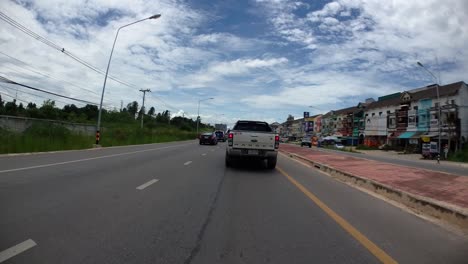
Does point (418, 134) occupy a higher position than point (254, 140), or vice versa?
point (418, 134)

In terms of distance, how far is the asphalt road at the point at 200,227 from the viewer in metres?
4.31

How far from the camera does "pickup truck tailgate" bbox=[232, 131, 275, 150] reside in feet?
48.1

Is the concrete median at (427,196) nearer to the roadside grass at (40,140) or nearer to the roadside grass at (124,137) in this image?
the roadside grass at (40,140)

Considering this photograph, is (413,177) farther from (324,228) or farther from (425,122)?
(425,122)

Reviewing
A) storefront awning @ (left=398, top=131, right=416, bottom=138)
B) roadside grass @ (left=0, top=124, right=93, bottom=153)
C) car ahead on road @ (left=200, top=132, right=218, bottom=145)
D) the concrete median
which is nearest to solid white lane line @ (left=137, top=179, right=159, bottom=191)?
the concrete median

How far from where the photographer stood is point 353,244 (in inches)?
196

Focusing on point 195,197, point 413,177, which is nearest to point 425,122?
point 413,177

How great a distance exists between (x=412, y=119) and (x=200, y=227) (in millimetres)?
59730

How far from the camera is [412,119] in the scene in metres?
57.5

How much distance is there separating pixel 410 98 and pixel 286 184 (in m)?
55.8

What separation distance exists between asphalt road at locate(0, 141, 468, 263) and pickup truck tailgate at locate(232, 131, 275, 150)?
5.35 metres

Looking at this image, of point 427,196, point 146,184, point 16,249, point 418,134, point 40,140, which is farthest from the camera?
point 418,134

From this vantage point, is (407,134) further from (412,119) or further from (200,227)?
(200,227)

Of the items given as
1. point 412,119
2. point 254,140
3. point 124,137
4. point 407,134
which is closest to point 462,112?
point 412,119
